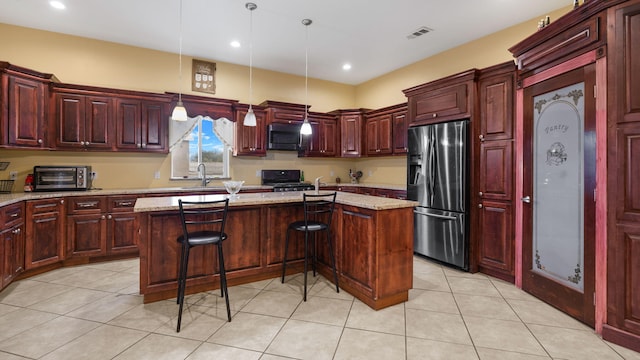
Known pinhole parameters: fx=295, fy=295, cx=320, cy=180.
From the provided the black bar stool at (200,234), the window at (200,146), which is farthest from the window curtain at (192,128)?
the black bar stool at (200,234)

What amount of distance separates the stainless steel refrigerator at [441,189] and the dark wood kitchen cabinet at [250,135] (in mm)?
2594

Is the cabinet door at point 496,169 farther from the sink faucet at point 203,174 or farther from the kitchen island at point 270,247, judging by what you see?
the sink faucet at point 203,174

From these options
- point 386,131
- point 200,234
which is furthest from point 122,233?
point 386,131

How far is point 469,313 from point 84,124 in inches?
205

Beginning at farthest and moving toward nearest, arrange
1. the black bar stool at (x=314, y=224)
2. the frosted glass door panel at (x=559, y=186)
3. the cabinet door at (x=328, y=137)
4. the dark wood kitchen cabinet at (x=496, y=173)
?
the cabinet door at (x=328, y=137) < the dark wood kitchen cabinet at (x=496, y=173) < the black bar stool at (x=314, y=224) < the frosted glass door panel at (x=559, y=186)

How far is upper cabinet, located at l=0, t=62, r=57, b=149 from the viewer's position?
3.39m

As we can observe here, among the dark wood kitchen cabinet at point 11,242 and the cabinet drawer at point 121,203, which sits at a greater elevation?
the cabinet drawer at point 121,203

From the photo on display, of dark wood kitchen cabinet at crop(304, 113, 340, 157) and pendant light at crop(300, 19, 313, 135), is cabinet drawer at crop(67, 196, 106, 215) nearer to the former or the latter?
pendant light at crop(300, 19, 313, 135)

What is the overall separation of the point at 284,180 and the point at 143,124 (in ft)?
8.26

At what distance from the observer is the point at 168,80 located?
484 cm

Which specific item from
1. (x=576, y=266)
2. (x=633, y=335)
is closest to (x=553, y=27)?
(x=576, y=266)

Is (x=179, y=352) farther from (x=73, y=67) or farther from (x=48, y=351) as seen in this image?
(x=73, y=67)

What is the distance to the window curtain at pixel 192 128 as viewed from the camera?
15.9 ft

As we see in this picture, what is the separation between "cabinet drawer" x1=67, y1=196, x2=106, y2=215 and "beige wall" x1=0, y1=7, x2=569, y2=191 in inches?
26.2
